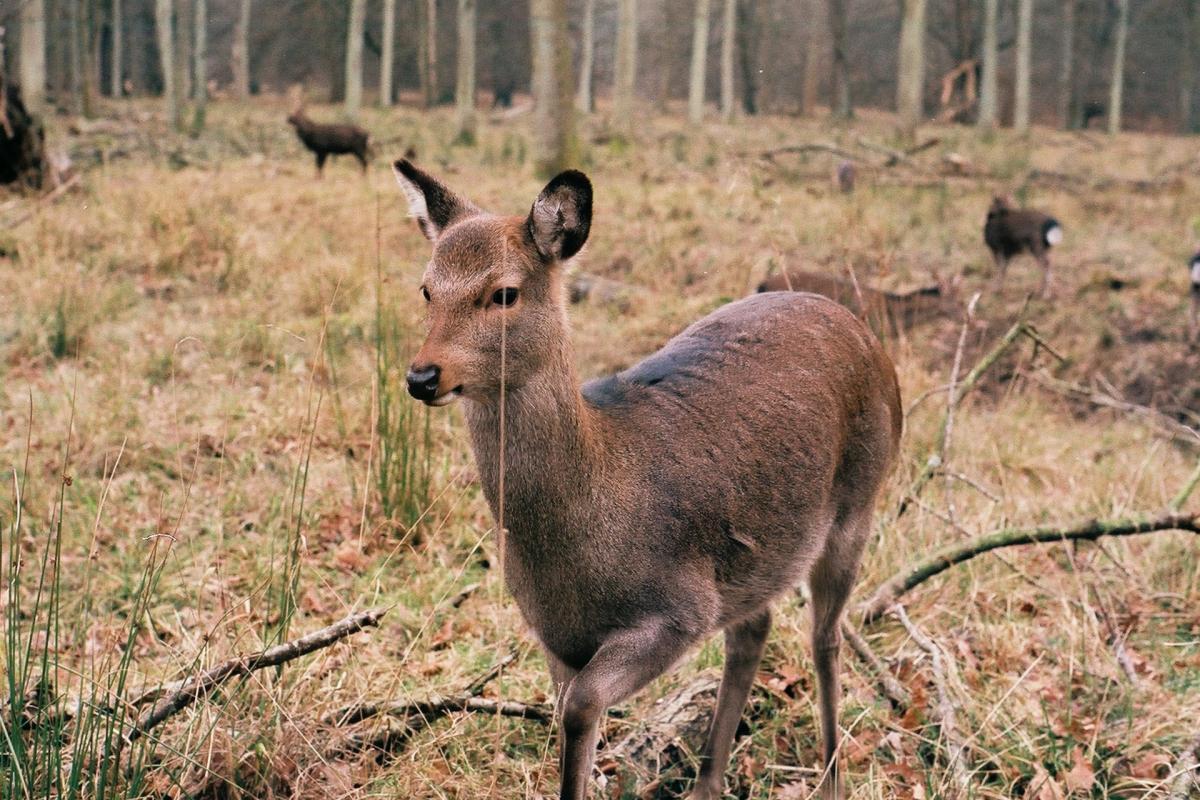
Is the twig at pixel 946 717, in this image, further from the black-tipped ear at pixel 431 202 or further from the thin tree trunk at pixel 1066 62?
the thin tree trunk at pixel 1066 62

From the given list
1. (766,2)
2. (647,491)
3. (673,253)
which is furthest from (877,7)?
(647,491)

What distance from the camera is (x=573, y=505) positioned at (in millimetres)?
2785

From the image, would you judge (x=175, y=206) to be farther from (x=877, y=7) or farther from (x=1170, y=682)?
(x=877, y=7)

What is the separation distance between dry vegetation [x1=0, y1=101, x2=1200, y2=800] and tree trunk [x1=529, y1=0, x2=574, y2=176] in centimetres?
189

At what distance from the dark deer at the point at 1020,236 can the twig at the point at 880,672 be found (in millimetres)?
6082

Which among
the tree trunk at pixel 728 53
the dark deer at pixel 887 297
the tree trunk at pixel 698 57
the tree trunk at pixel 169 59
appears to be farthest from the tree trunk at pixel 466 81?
the dark deer at pixel 887 297

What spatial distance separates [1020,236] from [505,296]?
26.1 feet

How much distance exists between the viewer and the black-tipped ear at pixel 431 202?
2973 millimetres

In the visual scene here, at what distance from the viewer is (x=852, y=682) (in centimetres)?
406

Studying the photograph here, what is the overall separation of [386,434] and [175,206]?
5.22 m

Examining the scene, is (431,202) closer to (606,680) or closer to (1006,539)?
(606,680)

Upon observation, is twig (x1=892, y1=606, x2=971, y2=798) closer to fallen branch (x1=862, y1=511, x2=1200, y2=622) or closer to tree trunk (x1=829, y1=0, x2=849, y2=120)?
fallen branch (x1=862, y1=511, x2=1200, y2=622)


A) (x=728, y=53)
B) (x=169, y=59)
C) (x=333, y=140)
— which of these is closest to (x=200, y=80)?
(x=169, y=59)

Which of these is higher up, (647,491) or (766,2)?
(766,2)
